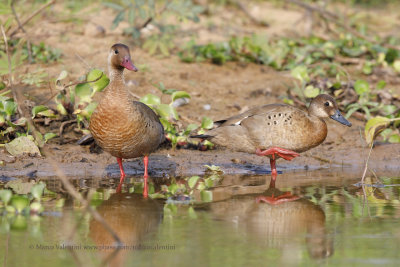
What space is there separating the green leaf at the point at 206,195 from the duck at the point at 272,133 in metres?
1.19

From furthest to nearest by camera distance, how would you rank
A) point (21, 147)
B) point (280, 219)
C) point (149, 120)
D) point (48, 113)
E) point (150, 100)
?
point (150, 100)
point (48, 113)
point (21, 147)
point (149, 120)
point (280, 219)

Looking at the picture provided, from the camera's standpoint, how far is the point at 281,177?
7441 mm

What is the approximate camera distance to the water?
422 centimetres

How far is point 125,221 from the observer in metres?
5.16

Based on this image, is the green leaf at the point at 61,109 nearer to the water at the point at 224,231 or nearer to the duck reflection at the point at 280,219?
the water at the point at 224,231

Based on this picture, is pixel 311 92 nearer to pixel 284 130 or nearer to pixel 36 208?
pixel 284 130

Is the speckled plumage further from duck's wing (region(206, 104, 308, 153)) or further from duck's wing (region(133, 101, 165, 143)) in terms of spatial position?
duck's wing (region(133, 101, 165, 143))

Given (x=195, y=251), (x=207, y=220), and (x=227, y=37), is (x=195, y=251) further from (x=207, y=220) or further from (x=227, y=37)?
→ (x=227, y=37)

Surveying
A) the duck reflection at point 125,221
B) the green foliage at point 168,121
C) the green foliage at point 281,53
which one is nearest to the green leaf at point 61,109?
the green foliage at point 168,121

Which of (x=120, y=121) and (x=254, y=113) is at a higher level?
(x=254, y=113)

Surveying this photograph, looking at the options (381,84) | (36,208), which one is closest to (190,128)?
(381,84)

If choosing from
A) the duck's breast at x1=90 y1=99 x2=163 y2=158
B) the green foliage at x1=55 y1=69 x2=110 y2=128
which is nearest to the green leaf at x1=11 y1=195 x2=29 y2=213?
Result: the duck's breast at x1=90 y1=99 x2=163 y2=158

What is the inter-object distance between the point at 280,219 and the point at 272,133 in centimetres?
211

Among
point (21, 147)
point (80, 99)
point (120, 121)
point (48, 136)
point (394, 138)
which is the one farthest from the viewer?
point (394, 138)
